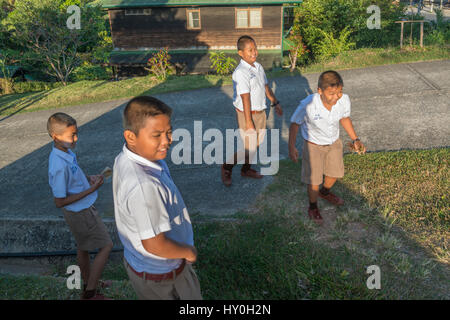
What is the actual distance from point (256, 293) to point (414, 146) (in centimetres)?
418

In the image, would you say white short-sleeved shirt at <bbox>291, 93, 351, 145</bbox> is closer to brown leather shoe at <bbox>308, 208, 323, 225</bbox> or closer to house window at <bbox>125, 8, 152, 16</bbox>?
brown leather shoe at <bbox>308, 208, 323, 225</bbox>

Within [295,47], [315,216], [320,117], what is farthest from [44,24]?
[315,216]

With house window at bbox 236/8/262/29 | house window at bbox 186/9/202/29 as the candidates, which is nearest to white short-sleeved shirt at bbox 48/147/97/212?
house window at bbox 236/8/262/29

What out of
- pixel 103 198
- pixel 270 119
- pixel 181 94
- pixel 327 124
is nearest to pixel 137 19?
pixel 181 94

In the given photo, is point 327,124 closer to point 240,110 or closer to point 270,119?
point 240,110

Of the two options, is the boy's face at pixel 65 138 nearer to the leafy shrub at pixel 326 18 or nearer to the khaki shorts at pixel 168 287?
the khaki shorts at pixel 168 287

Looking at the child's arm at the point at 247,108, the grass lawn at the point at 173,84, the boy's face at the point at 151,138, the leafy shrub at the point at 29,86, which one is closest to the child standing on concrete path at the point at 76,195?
the boy's face at the point at 151,138

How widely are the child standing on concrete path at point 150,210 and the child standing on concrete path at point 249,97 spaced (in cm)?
262

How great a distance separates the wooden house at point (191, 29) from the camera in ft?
58.1

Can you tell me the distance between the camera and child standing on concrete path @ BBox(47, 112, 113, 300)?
118 inches

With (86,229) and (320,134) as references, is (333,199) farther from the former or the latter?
(86,229)

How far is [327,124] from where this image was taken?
3.89 meters

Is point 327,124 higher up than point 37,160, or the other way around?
point 327,124

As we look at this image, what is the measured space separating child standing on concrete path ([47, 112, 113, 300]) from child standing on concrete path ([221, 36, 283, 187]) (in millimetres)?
2112
